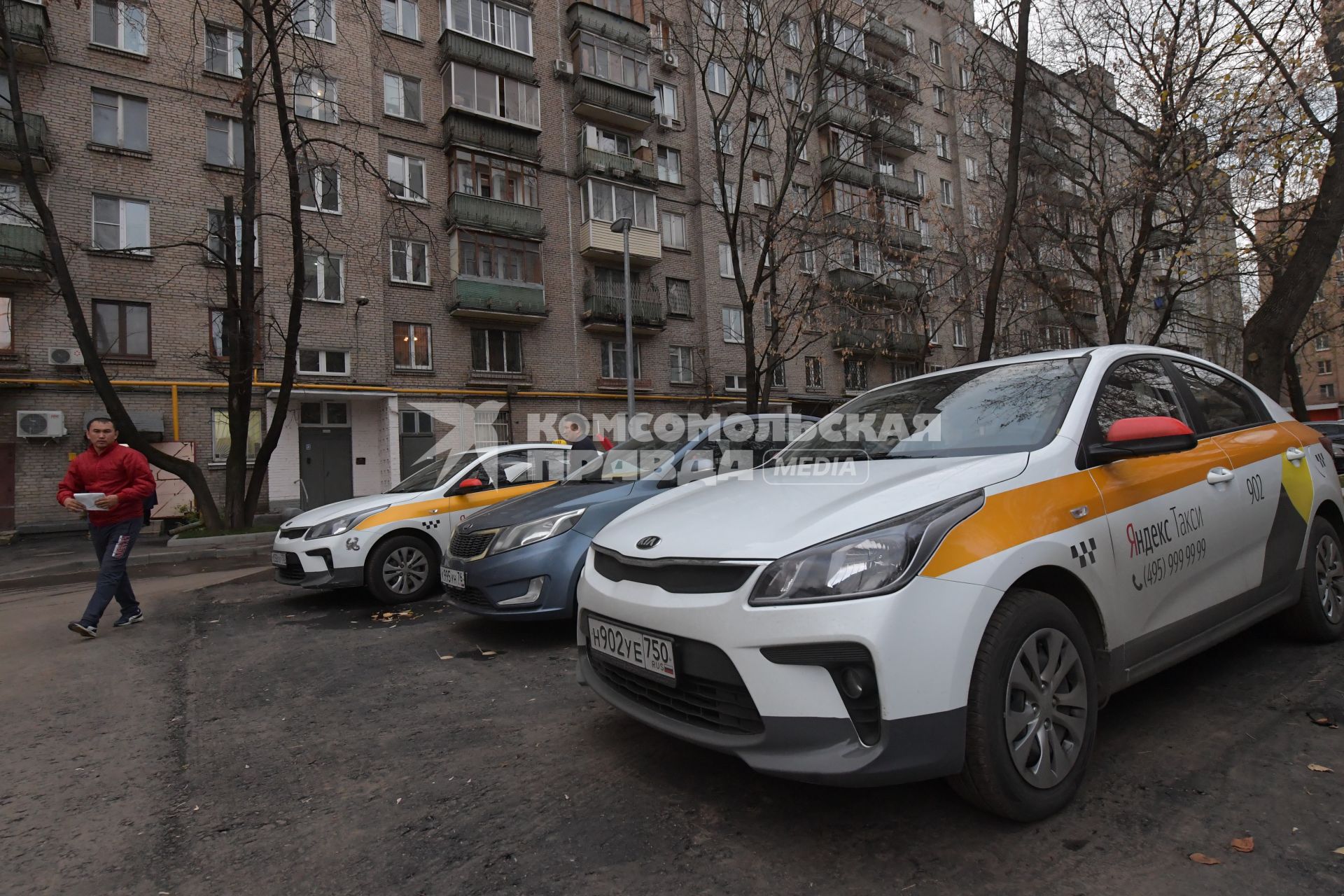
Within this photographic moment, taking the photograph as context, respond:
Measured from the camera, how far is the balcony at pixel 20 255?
16.1 m

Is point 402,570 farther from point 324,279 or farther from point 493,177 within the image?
point 493,177

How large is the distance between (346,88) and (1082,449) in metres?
23.1

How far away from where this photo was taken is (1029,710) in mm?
2295

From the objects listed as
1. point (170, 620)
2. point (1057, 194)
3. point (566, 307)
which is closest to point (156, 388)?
point (566, 307)

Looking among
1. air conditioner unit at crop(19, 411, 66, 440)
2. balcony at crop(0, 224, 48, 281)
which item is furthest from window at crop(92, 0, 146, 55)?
air conditioner unit at crop(19, 411, 66, 440)

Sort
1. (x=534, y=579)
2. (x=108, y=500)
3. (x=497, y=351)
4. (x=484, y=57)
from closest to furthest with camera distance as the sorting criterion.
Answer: (x=534, y=579), (x=108, y=500), (x=484, y=57), (x=497, y=351)

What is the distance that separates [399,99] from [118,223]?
27.0 ft

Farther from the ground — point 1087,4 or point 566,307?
point 1087,4

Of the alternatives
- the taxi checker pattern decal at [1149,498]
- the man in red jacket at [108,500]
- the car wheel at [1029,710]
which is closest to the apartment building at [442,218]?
the man in red jacket at [108,500]

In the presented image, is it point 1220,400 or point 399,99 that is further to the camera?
point 399,99

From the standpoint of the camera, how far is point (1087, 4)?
12.2 m

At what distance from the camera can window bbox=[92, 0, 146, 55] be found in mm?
17672

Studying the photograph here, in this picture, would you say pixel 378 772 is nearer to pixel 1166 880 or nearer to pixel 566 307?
pixel 1166 880

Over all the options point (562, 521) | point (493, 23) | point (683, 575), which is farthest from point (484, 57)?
point (683, 575)
